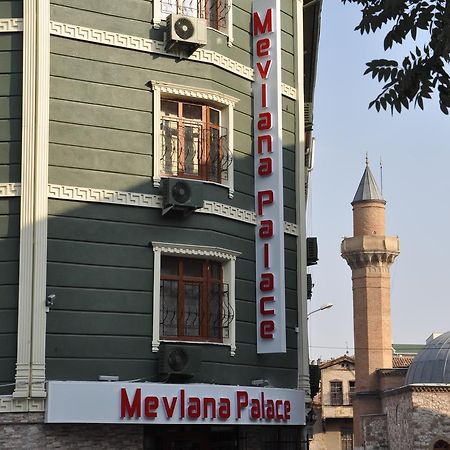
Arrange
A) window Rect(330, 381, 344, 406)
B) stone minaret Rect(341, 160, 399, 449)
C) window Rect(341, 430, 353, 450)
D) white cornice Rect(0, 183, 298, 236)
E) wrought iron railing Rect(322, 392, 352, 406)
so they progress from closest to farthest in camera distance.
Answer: white cornice Rect(0, 183, 298, 236) < stone minaret Rect(341, 160, 399, 449) < window Rect(341, 430, 353, 450) < wrought iron railing Rect(322, 392, 352, 406) < window Rect(330, 381, 344, 406)

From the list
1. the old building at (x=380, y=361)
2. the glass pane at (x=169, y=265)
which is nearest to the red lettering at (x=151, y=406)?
the glass pane at (x=169, y=265)

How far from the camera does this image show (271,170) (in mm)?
20562

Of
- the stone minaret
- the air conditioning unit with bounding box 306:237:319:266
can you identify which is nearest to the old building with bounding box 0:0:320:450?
the air conditioning unit with bounding box 306:237:319:266

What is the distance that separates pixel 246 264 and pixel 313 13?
7.47 m

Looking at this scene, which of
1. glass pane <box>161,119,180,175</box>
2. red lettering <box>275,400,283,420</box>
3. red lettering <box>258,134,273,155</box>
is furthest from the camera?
red lettering <box>258,134,273,155</box>

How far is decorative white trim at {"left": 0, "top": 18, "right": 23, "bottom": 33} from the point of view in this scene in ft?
61.0

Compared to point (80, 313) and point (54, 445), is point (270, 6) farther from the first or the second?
point (54, 445)

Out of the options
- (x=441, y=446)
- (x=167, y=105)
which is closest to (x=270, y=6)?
(x=167, y=105)

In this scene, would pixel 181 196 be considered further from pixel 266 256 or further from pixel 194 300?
pixel 266 256

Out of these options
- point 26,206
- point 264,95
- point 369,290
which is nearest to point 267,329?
point 264,95

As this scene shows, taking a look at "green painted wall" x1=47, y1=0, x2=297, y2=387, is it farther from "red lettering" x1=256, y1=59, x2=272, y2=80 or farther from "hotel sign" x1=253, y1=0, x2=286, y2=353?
"red lettering" x1=256, y1=59, x2=272, y2=80

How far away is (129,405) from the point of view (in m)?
17.9

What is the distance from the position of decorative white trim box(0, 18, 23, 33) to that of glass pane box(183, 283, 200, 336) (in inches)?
210

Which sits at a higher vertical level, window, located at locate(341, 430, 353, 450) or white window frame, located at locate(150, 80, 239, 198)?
white window frame, located at locate(150, 80, 239, 198)
